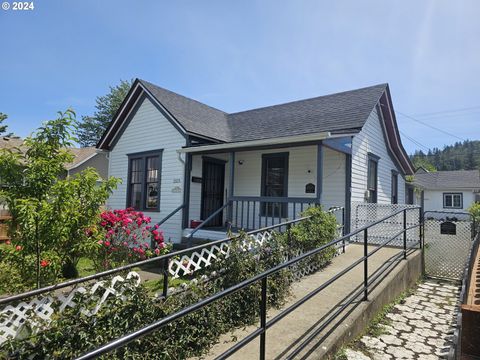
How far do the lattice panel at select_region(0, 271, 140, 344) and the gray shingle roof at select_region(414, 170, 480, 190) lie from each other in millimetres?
29950

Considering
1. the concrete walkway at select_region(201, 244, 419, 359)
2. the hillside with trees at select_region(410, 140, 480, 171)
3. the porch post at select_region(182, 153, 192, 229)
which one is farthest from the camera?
the hillside with trees at select_region(410, 140, 480, 171)

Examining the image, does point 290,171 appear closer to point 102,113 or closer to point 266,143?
point 266,143

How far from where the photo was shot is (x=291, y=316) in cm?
362

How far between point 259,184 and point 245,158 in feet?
3.45

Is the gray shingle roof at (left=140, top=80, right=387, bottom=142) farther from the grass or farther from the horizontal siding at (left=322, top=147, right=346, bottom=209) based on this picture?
the grass

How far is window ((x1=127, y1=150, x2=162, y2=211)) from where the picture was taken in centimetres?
1085

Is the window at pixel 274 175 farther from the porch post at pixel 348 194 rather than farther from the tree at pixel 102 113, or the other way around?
the tree at pixel 102 113

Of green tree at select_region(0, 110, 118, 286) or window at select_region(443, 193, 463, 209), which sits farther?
window at select_region(443, 193, 463, 209)

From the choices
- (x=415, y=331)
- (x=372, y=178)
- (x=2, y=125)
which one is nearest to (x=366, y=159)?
(x=372, y=178)

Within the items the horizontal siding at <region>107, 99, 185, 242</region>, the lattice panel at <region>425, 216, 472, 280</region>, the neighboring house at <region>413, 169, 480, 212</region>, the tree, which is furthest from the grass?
the tree

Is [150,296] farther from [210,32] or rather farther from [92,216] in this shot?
[210,32]

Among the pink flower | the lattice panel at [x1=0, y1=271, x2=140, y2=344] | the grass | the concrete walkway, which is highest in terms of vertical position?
the pink flower
